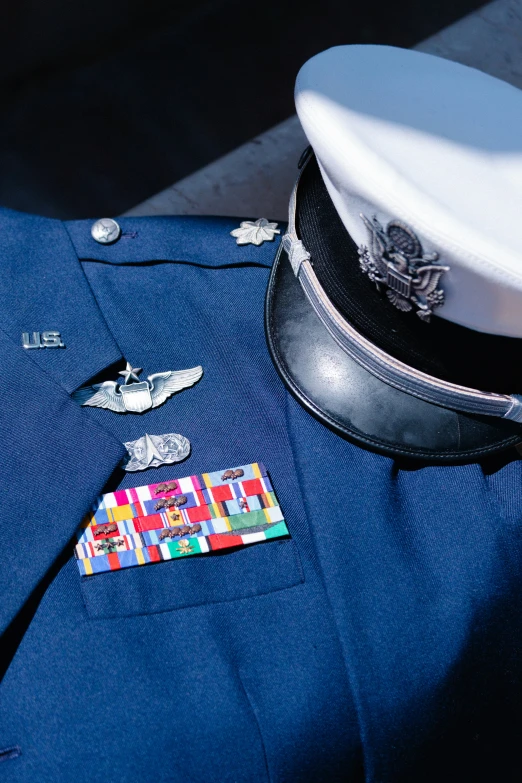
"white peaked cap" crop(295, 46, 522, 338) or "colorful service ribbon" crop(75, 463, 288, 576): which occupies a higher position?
"white peaked cap" crop(295, 46, 522, 338)

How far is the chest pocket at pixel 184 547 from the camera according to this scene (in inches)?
39.3

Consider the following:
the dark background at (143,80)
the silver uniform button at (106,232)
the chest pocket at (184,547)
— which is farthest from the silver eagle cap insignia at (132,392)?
the dark background at (143,80)

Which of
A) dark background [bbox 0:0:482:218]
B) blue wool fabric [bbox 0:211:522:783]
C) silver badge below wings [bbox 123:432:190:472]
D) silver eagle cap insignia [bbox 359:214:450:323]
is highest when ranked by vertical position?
dark background [bbox 0:0:482:218]

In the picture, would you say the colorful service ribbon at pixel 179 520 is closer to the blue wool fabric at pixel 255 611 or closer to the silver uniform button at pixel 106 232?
the blue wool fabric at pixel 255 611

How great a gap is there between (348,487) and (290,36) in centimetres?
129

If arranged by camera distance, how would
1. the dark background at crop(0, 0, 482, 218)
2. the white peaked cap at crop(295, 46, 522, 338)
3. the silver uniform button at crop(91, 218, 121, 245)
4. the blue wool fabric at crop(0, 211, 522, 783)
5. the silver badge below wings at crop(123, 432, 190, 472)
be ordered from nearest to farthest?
the white peaked cap at crop(295, 46, 522, 338)
the blue wool fabric at crop(0, 211, 522, 783)
the silver badge below wings at crop(123, 432, 190, 472)
the silver uniform button at crop(91, 218, 121, 245)
the dark background at crop(0, 0, 482, 218)

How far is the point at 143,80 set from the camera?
6.18ft

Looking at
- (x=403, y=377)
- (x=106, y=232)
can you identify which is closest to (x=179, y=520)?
(x=403, y=377)

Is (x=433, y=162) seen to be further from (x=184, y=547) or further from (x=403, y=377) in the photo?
(x=184, y=547)

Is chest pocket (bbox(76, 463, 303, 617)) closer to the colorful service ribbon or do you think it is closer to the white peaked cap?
the colorful service ribbon

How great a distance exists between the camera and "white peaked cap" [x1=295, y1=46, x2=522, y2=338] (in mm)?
827

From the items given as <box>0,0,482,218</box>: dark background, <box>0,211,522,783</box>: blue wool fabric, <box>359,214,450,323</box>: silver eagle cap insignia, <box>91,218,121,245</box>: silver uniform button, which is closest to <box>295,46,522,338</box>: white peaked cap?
<box>359,214,450,323</box>: silver eagle cap insignia

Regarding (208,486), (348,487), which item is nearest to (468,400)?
(348,487)

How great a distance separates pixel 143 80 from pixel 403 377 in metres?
1.18
